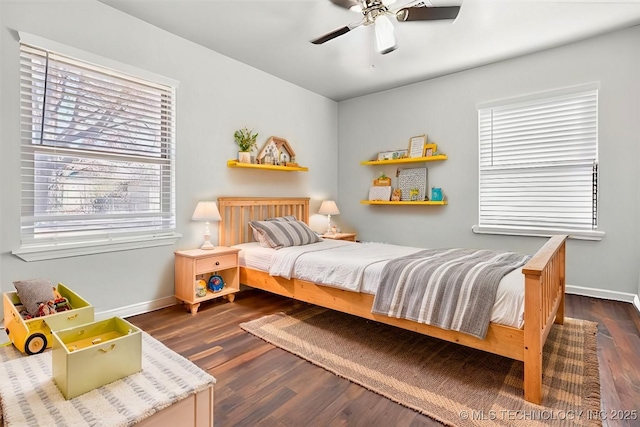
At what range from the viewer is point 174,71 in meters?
3.16

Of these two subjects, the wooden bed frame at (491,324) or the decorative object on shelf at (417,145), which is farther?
the decorative object on shelf at (417,145)

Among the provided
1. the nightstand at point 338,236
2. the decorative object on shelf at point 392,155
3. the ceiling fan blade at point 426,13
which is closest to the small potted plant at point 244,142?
the nightstand at point 338,236

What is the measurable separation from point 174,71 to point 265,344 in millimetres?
2686

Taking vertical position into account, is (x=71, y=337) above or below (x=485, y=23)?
below

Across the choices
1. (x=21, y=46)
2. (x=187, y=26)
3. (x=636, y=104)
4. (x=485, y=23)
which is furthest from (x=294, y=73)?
(x=636, y=104)

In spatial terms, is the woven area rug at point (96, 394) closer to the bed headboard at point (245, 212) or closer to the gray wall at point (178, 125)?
the gray wall at point (178, 125)

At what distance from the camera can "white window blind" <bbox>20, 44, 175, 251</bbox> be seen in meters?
2.36

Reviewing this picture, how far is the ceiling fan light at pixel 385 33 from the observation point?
2393 mm

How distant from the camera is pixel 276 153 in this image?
4090 mm

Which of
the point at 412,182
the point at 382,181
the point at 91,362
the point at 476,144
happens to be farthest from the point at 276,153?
the point at 91,362

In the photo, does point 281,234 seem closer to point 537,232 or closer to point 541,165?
point 537,232

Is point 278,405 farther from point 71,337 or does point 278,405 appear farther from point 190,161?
point 190,161

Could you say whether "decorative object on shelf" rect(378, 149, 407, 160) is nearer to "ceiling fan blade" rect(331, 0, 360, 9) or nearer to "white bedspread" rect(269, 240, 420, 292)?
"white bedspread" rect(269, 240, 420, 292)

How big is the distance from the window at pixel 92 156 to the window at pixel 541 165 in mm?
3587
